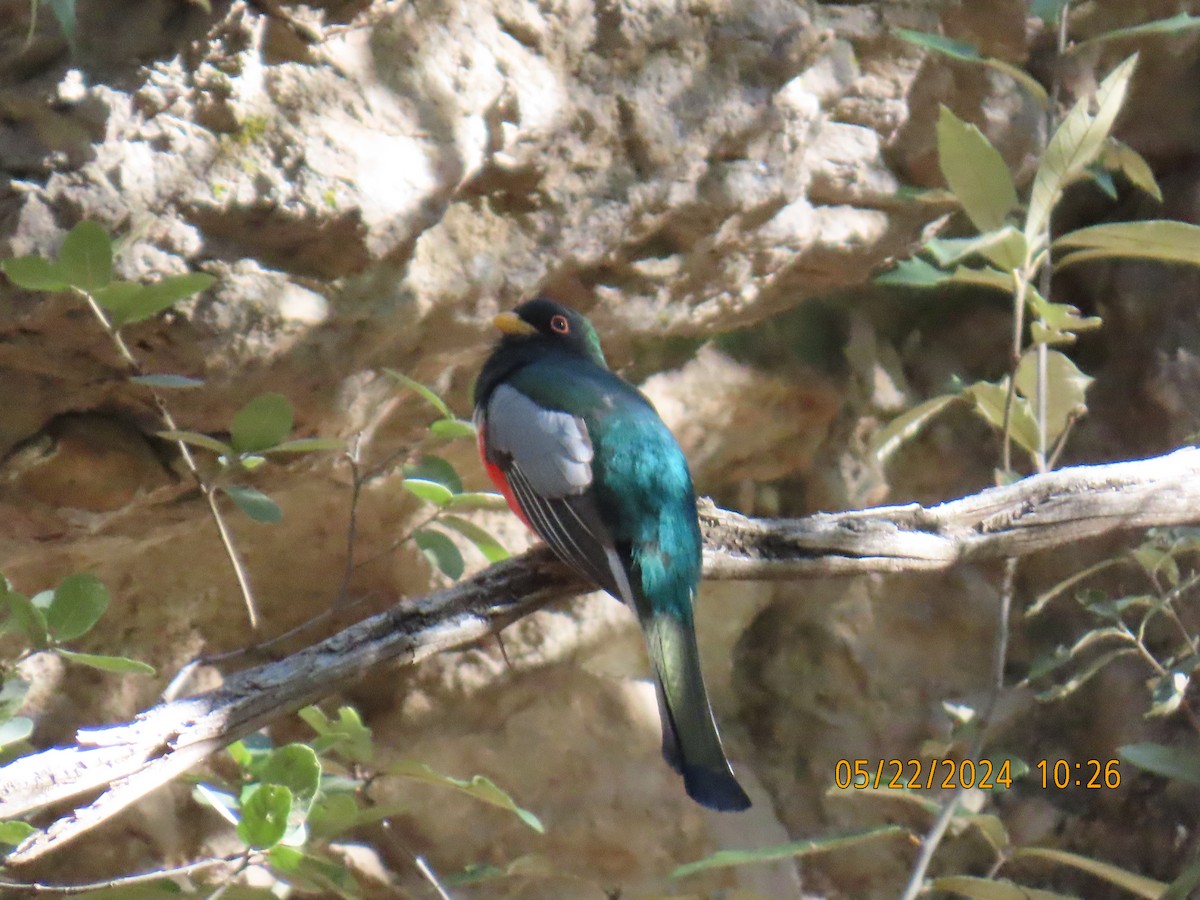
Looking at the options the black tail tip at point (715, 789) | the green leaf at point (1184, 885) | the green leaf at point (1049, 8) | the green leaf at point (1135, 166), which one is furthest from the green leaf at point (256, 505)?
the green leaf at point (1135, 166)

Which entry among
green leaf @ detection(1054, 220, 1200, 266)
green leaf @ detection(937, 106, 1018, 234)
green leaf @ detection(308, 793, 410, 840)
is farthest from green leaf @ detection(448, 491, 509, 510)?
green leaf @ detection(1054, 220, 1200, 266)

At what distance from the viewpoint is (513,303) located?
301 cm

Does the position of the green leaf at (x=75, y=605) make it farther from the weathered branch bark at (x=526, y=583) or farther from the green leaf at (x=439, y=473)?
the green leaf at (x=439, y=473)

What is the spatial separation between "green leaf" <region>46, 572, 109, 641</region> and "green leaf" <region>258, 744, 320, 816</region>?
382 millimetres

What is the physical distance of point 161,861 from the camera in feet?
11.1

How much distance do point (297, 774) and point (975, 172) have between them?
170 centimetres

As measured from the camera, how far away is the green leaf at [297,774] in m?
1.79

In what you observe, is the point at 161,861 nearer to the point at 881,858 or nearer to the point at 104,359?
the point at 104,359

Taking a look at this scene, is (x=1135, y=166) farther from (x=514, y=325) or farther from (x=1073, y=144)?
(x=514, y=325)

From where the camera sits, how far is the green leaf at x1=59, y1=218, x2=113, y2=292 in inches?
72.2

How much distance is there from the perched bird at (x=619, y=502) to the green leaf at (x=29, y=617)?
2.75 feet
